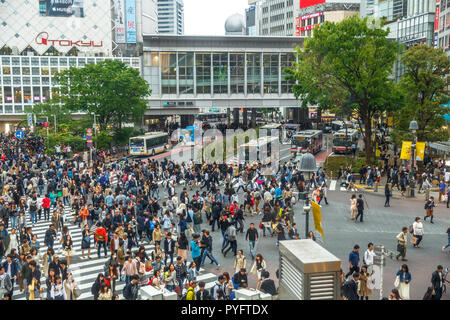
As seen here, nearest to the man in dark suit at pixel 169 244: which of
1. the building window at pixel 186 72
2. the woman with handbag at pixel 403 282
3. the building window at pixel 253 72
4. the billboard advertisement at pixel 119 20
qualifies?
the woman with handbag at pixel 403 282

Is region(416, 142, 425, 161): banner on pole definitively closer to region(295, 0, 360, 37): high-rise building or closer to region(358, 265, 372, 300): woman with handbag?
region(358, 265, 372, 300): woman with handbag

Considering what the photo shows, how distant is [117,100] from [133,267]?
4201 centimetres

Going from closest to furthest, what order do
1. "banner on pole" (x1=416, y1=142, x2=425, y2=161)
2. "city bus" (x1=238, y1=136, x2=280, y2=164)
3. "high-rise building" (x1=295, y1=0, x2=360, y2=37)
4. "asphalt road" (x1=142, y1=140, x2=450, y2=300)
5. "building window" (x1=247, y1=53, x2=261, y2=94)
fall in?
"asphalt road" (x1=142, y1=140, x2=450, y2=300), "banner on pole" (x1=416, y1=142, x2=425, y2=161), "city bus" (x1=238, y1=136, x2=280, y2=164), "building window" (x1=247, y1=53, x2=261, y2=94), "high-rise building" (x1=295, y1=0, x2=360, y2=37)

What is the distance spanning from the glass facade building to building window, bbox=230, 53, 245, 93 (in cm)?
3070

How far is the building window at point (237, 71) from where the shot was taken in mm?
74500

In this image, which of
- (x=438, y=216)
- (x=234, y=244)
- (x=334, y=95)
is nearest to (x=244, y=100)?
(x=334, y=95)

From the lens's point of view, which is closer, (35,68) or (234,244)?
(234,244)

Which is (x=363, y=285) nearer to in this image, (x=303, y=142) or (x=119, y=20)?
(x=303, y=142)

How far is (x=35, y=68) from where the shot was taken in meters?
86.8

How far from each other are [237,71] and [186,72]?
315 inches

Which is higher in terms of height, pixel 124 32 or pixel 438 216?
pixel 124 32

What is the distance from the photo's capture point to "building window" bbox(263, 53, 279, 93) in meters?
75.2

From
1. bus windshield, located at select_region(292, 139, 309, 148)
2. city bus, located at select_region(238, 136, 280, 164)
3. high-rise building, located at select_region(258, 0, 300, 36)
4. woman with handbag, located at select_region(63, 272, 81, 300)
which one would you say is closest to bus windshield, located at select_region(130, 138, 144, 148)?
city bus, located at select_region(238, 136, 280, 164)
